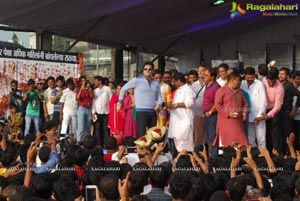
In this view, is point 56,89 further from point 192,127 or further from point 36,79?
point 192,127

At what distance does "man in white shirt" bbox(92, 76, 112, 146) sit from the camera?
451 inches

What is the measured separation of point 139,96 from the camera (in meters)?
8.67

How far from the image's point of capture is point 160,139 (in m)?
7.60

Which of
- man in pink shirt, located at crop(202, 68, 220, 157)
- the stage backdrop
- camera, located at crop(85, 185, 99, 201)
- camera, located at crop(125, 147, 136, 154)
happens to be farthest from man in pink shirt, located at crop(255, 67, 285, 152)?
the stage backdrop

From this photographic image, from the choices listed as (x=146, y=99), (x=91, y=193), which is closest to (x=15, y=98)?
(x=146, y=99)

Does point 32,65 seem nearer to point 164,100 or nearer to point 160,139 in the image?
point 164,100

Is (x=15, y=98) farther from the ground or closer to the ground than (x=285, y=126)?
farther from the ground

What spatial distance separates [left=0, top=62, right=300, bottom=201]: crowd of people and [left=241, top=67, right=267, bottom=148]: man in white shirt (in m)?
0.01

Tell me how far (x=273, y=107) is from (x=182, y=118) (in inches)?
47.9

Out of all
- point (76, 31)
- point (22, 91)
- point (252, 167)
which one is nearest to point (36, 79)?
point (22, 91)

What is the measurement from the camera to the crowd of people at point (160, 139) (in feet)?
14.4

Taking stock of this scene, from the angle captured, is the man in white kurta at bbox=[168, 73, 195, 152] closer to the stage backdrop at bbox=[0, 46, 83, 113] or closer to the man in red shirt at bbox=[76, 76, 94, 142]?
the man in red shirt at bbox=[76, 76, 94, 142]

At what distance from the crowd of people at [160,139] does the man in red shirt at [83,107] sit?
0.02 metres

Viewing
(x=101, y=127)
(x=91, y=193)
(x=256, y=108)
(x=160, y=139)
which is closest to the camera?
(x=91, y=193)
